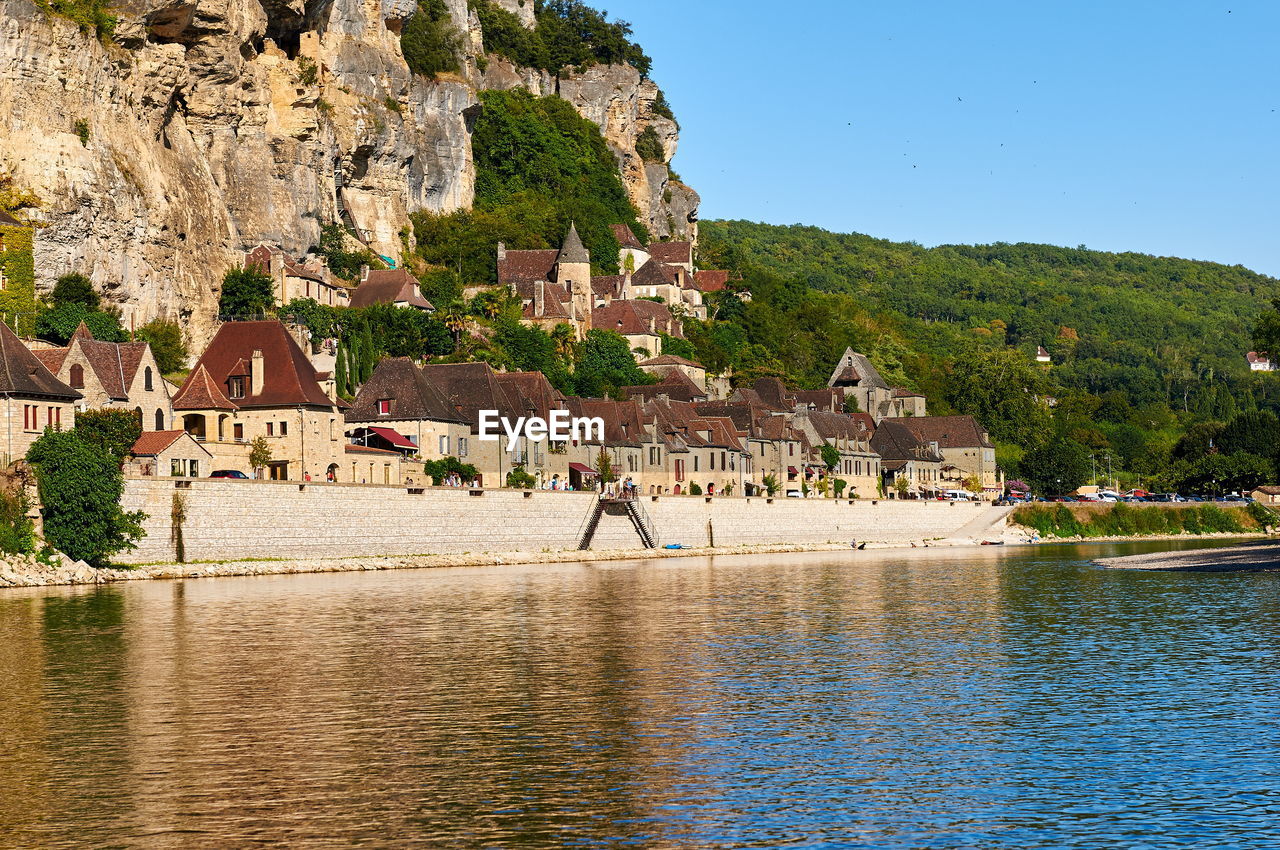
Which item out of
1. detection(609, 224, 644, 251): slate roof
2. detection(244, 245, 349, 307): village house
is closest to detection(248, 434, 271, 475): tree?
detection(244, 245, 349, 307): village house

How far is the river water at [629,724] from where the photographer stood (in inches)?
653

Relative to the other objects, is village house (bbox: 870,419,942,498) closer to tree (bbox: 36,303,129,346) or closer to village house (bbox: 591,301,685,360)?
village house (bbox: 591,301,685,360)

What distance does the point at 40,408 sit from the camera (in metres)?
49.0

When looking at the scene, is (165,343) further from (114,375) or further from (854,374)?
(854,374)

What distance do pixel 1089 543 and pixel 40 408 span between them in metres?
66.8

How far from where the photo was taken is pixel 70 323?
61.7 metres

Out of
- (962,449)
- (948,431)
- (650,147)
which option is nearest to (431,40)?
(650,147)

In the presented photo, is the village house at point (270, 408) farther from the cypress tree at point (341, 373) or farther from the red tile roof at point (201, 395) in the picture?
the cypress tree at point (341, 373)

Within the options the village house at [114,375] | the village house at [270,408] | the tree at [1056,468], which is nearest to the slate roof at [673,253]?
the tree at [1056,468]

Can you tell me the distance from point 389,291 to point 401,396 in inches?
890

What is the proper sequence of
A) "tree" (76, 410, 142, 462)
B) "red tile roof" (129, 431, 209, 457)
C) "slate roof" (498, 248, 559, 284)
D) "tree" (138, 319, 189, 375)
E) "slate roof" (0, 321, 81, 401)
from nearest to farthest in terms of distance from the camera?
"slate roof" (0, 321, 81, 401), "tree" (76, 410, 142, 462), "red tile roof" (129, 431, 209, 457), "tree" (138, 319, 189, 375), "slate roof" (498, 248, 559, 284)

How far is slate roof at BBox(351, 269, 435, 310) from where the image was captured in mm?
90125

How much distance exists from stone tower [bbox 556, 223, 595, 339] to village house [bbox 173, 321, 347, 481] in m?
44.4

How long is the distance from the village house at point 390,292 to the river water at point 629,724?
49131 mm
